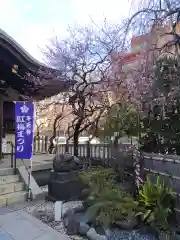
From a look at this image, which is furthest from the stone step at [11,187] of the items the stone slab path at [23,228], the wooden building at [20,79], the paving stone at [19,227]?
the wooden building at [20,79]

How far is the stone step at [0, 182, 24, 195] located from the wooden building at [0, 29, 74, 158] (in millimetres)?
3413

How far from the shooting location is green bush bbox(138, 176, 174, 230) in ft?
14.8

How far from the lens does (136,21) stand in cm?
651

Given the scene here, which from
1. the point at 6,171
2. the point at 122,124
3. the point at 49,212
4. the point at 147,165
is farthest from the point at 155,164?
the point at 6,171

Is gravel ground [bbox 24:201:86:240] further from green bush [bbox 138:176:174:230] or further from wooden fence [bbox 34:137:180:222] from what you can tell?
wooden fence [bbox 34:137:180:222]

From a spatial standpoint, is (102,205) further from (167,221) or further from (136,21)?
(136,21)

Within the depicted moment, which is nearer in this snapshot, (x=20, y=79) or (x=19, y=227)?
(x=19, y=227)

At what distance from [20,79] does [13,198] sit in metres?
4.94

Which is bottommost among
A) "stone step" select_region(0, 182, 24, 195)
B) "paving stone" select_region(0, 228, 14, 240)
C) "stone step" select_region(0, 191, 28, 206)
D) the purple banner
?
"paving stone" select_region(0, 228, 14, 240)

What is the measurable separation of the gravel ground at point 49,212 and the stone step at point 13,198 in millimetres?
644

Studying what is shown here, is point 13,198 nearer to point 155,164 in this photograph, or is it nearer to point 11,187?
point 11,187

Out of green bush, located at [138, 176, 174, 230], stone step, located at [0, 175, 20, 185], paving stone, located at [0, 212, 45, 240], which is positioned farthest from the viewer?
stone step, located at [0, 175, 20, 185]

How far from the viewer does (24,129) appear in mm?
7883

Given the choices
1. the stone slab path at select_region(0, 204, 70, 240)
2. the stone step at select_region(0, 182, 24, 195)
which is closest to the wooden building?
the stone step at select_region(0, 182, 24, 195)
